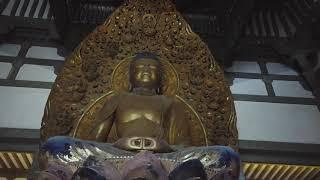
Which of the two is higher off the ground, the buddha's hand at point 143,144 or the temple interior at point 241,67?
the temple interior at point 241,67

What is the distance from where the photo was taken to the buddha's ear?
2.44 metres

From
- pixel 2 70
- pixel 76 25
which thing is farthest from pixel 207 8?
pixel 2 70

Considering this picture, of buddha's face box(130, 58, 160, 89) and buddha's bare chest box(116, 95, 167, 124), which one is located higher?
buddha's face box(130, 58, 160, 89)

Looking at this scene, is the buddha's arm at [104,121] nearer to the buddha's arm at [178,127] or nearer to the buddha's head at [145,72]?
the buddha's head at [145,72]

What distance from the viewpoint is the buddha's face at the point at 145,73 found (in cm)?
379

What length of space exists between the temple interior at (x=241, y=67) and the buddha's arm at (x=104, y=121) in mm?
1252

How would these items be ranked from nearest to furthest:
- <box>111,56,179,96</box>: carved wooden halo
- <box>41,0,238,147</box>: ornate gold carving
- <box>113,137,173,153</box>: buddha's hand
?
1. <box>113,137,173,153</box>: buddha's hand
2. <box>41,0,238,147</box>: ornate gold carving
3. <box>111,56,179,96</box>: carved wooden halo

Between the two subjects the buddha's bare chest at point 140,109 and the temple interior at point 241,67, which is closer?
the buddha's bare chest at point 140,109

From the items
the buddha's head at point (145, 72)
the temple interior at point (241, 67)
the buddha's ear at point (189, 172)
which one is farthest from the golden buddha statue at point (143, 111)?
the temple interior at point (241, 67)

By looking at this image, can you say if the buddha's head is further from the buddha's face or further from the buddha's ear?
A: the buddha's ear

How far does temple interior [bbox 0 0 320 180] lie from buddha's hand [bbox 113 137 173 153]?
1.84 meters

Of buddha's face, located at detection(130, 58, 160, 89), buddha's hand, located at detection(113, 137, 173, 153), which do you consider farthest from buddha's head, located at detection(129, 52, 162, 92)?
buddha's hand, located at detection(113, 137, 173, 153)

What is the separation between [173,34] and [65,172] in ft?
6.58

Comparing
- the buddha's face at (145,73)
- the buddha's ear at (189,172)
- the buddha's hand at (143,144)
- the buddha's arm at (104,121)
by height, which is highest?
the buddha's face at (145,73)
